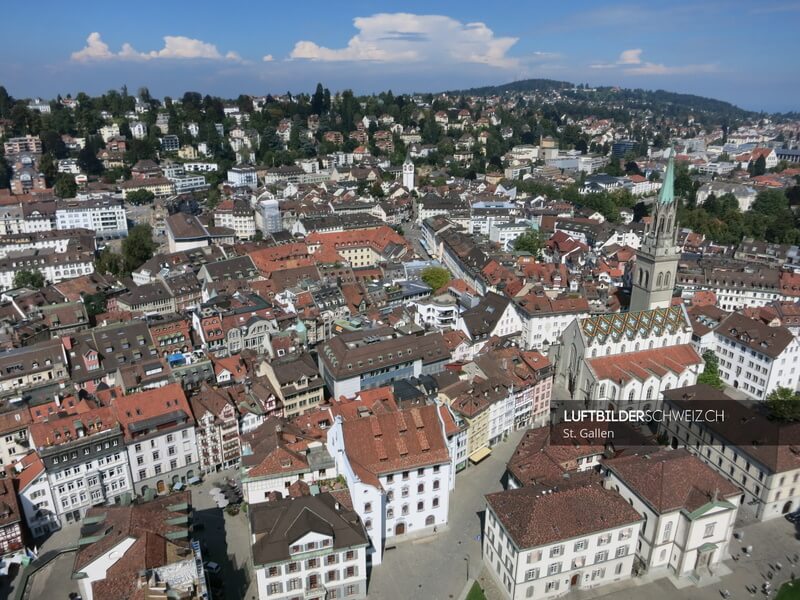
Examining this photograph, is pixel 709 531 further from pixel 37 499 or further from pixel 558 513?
pixel 37 499

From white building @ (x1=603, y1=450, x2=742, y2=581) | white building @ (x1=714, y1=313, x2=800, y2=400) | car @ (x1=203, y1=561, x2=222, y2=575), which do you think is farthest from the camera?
white building @ (x1=714, y1=313, x2=800, y2=400)

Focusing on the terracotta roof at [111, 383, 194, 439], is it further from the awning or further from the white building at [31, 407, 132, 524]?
the awning

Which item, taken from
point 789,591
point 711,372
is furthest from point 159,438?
point 711,372

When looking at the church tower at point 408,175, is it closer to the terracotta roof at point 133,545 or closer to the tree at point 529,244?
the tree at point 529,244

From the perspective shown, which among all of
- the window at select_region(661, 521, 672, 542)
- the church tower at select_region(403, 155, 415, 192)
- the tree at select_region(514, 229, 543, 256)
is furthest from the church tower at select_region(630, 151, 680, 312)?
the church tower at select_region(403, 155, 415, 192)

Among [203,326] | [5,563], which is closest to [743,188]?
[203,326]

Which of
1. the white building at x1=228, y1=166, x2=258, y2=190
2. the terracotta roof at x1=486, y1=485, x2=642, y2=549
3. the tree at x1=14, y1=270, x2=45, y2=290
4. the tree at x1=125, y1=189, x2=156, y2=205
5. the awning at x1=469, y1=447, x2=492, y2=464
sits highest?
the white building at x1=228, y1=166, x2=258, y2=190

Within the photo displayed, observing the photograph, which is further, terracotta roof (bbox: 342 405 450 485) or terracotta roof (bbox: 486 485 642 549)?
terracotta roof (bbox: 342 405 450 485)
